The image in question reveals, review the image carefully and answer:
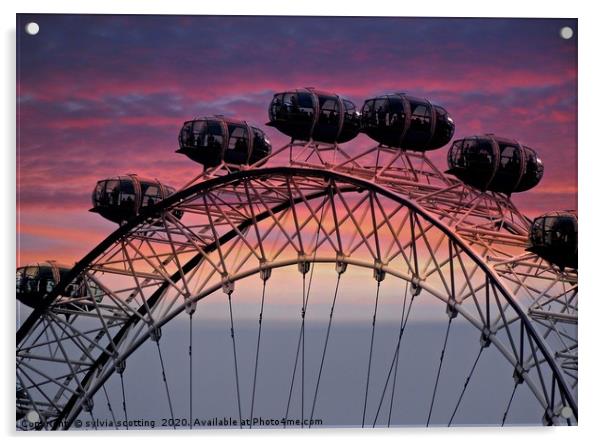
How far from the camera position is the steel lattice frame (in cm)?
2602

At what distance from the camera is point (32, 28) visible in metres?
24.4

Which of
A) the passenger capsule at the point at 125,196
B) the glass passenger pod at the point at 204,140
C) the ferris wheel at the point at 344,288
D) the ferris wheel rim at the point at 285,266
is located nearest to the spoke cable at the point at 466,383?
the ferris wheel at the point at 344,288

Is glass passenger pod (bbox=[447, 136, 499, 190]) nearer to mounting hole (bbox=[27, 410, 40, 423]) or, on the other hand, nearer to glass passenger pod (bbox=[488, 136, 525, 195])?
glass passenger pod (bbox=[488, 136, 525, 195])

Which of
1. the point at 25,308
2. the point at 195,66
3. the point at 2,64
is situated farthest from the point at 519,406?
the point at 25,308

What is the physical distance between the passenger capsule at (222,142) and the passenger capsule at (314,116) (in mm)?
1032

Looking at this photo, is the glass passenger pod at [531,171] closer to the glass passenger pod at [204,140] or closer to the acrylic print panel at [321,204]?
the acrylic print panel at [321,204]

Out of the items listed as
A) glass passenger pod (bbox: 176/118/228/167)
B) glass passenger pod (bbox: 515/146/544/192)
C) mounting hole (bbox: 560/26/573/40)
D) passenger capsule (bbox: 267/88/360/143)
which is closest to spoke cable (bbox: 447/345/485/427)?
glass passenger pod (bbox: 515/146/544/192)

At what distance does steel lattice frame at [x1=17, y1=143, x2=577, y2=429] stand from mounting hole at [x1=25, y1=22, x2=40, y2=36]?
5.63 metres

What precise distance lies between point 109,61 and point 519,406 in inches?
362

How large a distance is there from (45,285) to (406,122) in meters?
8.26

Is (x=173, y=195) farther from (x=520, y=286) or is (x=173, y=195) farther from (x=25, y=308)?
(x=520, y=286)

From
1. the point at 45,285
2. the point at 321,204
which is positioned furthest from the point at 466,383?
the point at 45,285

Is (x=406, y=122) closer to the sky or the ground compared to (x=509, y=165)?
closer to the sky
